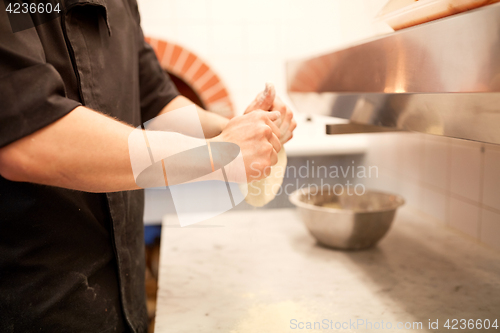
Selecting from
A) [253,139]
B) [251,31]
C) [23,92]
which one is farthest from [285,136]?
[251,31]

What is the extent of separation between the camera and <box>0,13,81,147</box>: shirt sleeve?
1.26 ft

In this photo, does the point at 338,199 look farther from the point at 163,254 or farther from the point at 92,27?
the point at 92,27

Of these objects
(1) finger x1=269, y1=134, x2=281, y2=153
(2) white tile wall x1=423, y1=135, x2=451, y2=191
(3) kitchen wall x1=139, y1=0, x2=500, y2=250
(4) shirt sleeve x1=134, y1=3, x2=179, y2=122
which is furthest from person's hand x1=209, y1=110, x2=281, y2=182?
(3) kitchen wall x1=139, y1=0, x2=500, y2=250

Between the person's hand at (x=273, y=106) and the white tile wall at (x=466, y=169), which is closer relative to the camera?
the person's hand at (x=273, y=106)

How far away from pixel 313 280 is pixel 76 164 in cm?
54

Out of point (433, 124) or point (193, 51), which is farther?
point (193, 51)

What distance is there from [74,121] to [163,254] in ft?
1.95

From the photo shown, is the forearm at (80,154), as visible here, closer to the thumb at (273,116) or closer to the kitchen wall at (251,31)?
the thumb at (273,116)

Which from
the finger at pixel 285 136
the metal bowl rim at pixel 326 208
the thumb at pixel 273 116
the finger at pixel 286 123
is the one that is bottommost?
the metal bowl rim at pixel 326 208

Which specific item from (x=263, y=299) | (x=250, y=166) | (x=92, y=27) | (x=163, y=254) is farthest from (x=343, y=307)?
(x=92, y=27)

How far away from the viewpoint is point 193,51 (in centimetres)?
Result: 208

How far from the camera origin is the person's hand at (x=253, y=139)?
0.49 meters

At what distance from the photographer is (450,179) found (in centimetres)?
99

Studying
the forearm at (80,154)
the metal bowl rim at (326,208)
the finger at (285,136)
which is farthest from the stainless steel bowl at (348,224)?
the forearm at (80,154)
